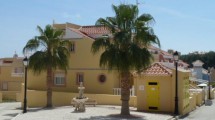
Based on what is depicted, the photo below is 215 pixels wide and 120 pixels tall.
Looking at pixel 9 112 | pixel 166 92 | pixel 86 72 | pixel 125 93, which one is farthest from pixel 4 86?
pixel 125 93

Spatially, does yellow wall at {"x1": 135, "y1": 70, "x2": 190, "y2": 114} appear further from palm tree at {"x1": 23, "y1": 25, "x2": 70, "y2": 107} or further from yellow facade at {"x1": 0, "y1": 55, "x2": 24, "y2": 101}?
yellow facade at {"x1": 0, "y1": 55, "x2": 24, "y2": 101}

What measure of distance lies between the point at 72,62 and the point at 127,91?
13.6 metres

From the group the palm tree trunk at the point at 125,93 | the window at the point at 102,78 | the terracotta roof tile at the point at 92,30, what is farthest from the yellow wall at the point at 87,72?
the palm tree trunk at the point at 125,93

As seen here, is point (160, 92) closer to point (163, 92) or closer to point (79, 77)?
point (163, 92)

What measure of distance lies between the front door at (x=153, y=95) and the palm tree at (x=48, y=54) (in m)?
7.71

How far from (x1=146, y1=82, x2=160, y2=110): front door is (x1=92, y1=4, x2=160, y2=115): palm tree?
3.95 metres

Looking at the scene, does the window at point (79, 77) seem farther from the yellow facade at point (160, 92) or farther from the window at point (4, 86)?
the window at point (4, 86)

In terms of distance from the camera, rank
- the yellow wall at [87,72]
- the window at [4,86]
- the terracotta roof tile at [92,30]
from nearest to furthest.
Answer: the yellow wall at [87,72] < the terracotta roof tile at [92,30] < the window at [4,86]

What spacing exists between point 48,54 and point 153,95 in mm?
9299

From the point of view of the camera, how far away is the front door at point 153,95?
26000mm

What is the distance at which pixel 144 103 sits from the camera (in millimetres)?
26328

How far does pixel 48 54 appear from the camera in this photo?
2991cm

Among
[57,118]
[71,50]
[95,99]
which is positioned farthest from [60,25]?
[57,118]

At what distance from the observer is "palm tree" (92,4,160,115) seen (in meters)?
21.8
